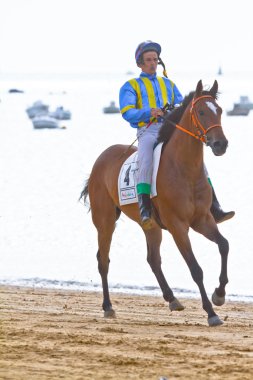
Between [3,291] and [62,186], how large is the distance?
22.2 m

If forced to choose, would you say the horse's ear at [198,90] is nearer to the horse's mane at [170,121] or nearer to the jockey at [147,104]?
the horse's mane at [170,121]

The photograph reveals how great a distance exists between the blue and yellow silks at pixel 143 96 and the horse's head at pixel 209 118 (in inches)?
33.1

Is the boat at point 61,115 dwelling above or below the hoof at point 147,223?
above

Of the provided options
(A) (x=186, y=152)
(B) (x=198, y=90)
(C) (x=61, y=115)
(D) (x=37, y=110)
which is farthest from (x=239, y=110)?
(B) (x=198, y=90)

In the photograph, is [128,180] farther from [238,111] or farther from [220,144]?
[238,111]

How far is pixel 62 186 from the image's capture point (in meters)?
36.1

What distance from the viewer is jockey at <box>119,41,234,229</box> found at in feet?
38.3

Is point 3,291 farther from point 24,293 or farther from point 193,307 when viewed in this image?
point 193,307

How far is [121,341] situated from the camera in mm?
9297

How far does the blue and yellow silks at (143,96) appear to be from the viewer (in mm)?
11859

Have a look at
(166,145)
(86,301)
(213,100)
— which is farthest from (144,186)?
(86,301)

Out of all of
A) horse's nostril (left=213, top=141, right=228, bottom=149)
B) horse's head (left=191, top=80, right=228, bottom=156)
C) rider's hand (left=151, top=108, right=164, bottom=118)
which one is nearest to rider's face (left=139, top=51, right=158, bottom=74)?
rider's hand (left=151, top=108, right=164, bottom=118)

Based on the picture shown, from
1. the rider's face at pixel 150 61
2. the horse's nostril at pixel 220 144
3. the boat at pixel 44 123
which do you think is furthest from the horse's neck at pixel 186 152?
the boat at pixel 44 123

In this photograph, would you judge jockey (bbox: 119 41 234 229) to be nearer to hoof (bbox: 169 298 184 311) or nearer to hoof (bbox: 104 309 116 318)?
hoof (bbox: 169 298 184 311)
